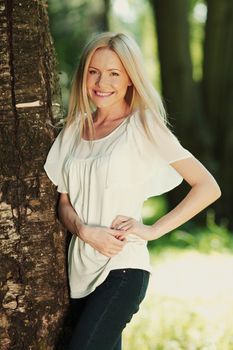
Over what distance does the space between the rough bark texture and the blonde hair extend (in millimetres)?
160

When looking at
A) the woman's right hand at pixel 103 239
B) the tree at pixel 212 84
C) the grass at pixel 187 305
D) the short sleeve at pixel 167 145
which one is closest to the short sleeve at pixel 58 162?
the woman's right hand at pixel 103 239

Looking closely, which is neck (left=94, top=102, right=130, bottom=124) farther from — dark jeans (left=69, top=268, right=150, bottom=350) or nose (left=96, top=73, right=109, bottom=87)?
dark jeans (left=69, top=268, right=150, bottom=350)

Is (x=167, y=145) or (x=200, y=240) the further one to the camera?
(x=200, y=240)

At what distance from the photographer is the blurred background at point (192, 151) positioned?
416 cm

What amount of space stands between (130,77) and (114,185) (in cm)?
50

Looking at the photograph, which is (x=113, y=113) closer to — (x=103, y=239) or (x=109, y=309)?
(x=103, y=239)

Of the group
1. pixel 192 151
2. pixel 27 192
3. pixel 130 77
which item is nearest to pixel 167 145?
pixel 130 77

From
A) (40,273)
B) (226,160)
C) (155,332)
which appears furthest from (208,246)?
(40,273)

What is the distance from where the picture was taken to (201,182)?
2812 millimetres

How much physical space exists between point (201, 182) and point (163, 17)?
6370 mm

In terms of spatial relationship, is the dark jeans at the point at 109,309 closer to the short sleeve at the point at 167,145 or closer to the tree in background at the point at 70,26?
the short sleeve at the point at 167,145

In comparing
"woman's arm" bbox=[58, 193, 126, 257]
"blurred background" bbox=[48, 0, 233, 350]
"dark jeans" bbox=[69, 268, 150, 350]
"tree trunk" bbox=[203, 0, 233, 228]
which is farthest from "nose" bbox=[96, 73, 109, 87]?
"tree trunk" bbox=[203, 0, 233, 228]

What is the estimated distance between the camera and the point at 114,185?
9.07 feet

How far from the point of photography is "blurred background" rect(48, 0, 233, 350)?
416 centimetres
